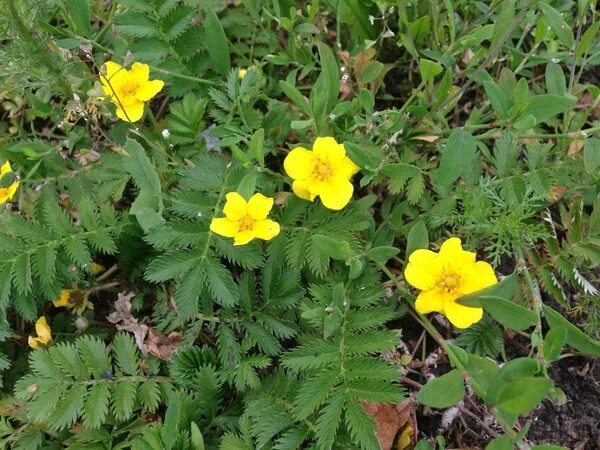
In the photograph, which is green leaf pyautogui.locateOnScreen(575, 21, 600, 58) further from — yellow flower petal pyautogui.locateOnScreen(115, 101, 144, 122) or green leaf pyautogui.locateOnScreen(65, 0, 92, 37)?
green leaf pyautogui.locateOnScreen(65, 0, 92, 37)

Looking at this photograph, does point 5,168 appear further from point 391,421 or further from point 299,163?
point 391,421

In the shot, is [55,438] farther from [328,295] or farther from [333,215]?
[333,215]

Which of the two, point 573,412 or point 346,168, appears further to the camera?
point 573,412

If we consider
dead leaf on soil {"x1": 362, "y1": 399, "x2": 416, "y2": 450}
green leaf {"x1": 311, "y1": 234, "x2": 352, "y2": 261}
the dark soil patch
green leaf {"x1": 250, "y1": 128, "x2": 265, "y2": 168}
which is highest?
green leaf {"x1": 250, "y1": 128, "x2": 265, "y2": 168}

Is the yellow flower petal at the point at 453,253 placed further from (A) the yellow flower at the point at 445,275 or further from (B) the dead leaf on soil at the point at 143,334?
(B) the dead leaf on soil at the point at 143,334

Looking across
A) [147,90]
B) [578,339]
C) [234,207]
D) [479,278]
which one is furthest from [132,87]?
[578,339]

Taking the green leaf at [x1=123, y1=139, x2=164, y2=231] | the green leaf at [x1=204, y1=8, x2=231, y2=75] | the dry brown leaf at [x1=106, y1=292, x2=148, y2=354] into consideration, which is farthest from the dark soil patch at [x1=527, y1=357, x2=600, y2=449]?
the green leaf at [x1=204, y1=8, x2=231, y2=75]
